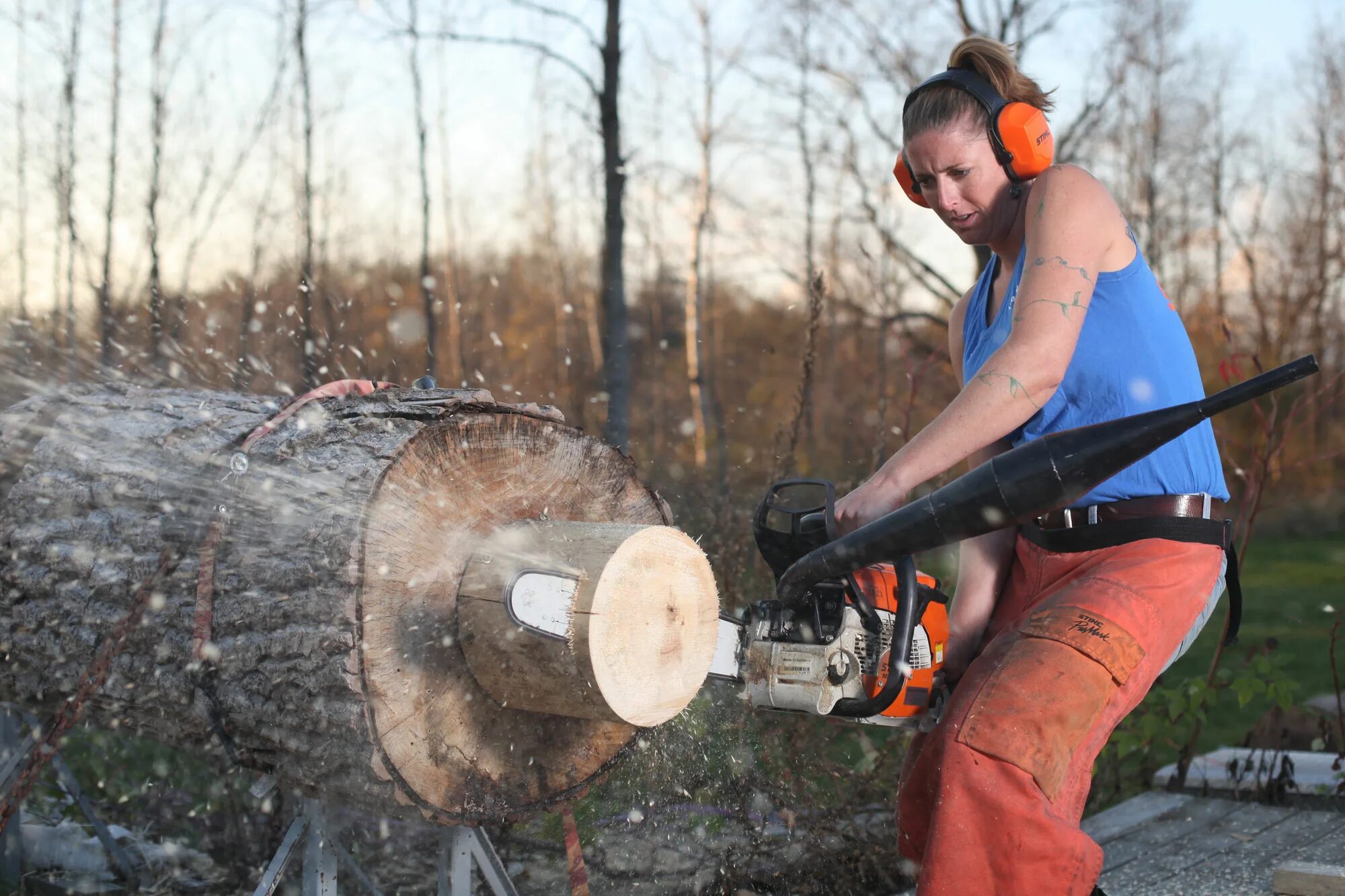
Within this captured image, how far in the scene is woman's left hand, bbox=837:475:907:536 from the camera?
2.02 meters

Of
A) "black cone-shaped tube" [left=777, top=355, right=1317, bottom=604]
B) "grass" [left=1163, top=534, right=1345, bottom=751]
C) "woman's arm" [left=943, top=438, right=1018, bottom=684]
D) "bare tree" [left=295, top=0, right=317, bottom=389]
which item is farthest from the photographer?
"bare tree" [left=295, top=0, right=317, bottom=389]

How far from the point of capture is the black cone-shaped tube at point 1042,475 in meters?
1.73

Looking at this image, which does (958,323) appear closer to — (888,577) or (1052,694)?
(888,577)

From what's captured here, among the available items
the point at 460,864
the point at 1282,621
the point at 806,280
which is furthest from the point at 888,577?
the point at 806,280

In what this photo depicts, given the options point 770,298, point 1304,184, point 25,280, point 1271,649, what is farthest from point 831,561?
point 1304,184

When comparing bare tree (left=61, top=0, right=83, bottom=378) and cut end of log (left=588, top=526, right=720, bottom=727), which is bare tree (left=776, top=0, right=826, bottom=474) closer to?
cut end of log (left=588, top=526, right=720, bottom=727)

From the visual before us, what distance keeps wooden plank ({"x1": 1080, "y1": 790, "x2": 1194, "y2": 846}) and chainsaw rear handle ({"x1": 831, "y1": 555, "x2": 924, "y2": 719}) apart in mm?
1780

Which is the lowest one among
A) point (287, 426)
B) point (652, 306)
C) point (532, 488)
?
point (532, 488)

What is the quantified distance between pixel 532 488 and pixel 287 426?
21.7 inches

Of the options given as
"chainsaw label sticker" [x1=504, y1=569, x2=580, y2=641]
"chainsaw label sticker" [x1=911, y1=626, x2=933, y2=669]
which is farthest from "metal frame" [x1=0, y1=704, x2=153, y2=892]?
"chainsaw label sticker" [x1=911, y1=626, x2=933, y2=669]

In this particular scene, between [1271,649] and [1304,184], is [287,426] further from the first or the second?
[1304,184]

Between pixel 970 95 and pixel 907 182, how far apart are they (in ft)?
0.88

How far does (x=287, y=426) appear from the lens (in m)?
2.31

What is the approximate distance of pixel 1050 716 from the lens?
1895 millimetres
